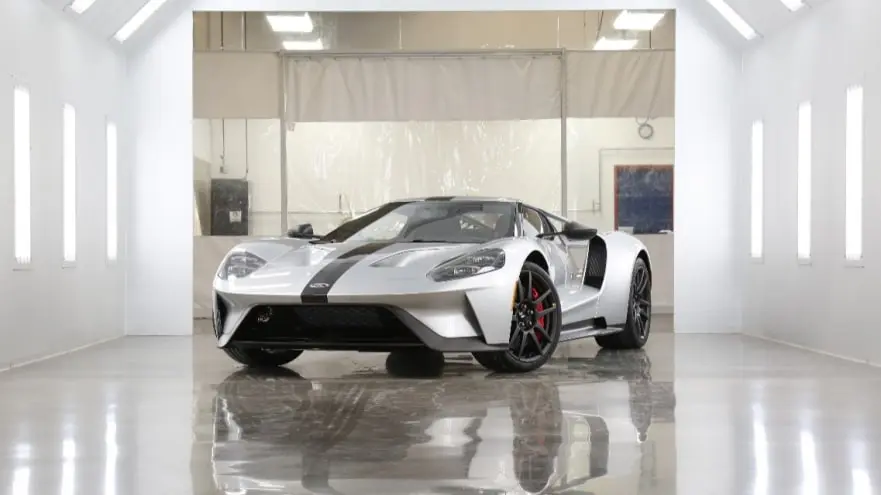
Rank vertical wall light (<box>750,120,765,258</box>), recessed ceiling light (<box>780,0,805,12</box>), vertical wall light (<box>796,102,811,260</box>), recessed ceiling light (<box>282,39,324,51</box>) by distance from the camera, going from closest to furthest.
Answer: vertical wall light (<box>796,102,811,260</box>) < recessed ceiling light (<box>780,0,805,12</box>) < vertical wall light (<box>750,120,765,258</box>) < recessed ceiling light (<box>282,39,324,51</box>)

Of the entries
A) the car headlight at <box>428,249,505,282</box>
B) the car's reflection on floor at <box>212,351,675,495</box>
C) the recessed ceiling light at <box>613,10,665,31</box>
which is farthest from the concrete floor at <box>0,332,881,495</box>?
the recessed ceiling light at <box>613,10,665,31</box>

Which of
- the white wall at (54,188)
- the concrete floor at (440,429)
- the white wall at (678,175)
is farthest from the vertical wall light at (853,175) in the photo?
the white wall at (54,188)

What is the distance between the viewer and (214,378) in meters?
6.61

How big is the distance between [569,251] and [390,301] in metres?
2.07

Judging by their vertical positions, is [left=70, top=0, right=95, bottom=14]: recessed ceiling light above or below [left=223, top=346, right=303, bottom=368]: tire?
above

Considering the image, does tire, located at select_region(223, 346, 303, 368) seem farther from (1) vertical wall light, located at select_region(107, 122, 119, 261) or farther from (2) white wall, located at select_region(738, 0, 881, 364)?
(2) white wall, located at select_region(738, 0, 881, 364)

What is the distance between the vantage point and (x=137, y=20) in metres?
10.4

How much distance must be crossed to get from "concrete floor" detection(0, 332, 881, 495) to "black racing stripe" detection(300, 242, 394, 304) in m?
0.47

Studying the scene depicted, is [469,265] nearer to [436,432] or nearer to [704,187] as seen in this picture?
[436,432]

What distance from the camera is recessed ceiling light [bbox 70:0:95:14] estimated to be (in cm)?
902

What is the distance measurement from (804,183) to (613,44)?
3039mm

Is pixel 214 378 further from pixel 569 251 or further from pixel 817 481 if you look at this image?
pixel 817 481

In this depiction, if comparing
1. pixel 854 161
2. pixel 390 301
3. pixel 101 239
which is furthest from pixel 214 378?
pixel 854 161

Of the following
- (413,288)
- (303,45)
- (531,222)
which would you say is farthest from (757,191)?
(413,288)
